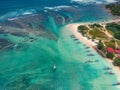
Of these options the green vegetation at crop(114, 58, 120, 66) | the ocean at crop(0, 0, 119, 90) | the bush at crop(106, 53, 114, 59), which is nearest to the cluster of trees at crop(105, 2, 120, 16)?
the ocean at crop(0, 0, 119, 90)

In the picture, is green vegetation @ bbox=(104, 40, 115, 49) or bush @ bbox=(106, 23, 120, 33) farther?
bush @ bbox=(106, 23, 120, 33)

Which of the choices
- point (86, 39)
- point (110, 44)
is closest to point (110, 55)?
point (110, 44)

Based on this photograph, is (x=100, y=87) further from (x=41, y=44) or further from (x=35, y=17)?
(x=35, y=17)

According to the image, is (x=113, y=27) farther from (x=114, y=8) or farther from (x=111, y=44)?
(x=114, y=8)

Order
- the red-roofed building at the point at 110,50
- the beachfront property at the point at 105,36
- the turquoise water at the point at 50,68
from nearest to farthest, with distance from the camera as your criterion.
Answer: the turquoise water at the point at 50,68 → the beachfront property at the point at 105,36 → the red-roofed building at the point at 110,50

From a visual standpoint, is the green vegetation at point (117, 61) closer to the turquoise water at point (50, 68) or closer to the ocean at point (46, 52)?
the ocean at point (46, 52)

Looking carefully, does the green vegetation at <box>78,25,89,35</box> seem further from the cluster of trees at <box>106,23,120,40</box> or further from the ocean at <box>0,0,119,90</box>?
the cluster of trees at <box>106,23,120,40</box>

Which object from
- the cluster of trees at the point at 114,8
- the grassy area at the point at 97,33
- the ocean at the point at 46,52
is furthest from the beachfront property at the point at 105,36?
the cluster of trees at the point at 114,8

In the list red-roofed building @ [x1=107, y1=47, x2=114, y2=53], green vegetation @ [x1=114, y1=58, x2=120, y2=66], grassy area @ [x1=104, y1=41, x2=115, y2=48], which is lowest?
green vegetation @ [x1=114, y1=58, x2=120, y2=66]
